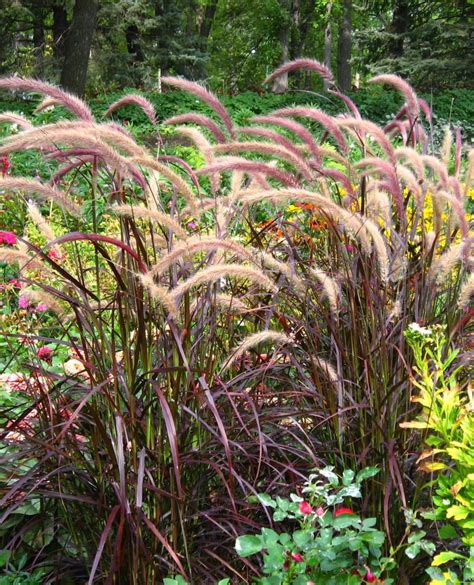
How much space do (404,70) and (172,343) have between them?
16543 mm

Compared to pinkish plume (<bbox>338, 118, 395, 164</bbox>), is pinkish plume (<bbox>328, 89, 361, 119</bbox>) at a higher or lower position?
higher

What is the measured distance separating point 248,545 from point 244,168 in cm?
113

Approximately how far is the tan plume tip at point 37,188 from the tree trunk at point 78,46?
12.0 m

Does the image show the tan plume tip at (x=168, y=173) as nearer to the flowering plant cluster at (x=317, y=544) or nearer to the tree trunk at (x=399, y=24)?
the flowering plant cluster at (x=317, y=544)

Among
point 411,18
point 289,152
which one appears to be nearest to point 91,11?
point 411,18

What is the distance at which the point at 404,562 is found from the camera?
2.32 meters

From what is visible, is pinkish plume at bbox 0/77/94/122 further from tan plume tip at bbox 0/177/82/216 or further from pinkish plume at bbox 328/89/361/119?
pinkish plume at bbox 328/89/361/119

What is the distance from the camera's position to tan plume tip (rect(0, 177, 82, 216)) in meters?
1.99

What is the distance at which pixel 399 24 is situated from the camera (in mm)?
19391

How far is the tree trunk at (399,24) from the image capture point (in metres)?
19.1

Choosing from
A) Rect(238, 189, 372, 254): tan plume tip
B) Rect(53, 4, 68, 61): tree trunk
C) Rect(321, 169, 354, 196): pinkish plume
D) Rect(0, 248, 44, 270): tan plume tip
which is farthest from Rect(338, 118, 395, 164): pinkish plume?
Rect(53, 4, 68, 61): tree trunk

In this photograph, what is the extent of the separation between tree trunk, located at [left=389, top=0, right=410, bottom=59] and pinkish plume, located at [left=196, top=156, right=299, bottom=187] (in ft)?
58.2

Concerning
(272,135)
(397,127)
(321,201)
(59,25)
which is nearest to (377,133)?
(272,135)

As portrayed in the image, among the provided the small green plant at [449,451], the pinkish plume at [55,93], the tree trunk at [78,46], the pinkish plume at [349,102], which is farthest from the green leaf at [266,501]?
the tree trunk at [78,46]
